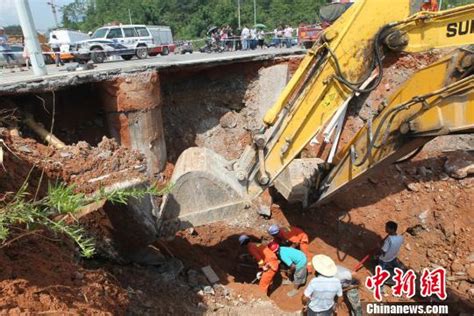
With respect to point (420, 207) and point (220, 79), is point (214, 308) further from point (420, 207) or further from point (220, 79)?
point (220, 79)

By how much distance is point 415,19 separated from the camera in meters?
3.74

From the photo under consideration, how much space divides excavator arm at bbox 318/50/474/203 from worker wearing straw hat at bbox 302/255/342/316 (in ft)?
4.14

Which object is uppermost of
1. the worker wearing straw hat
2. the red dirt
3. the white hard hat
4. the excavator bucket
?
the excavator bucket

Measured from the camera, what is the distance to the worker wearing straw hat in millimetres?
4254

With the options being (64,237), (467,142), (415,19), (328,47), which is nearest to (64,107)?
(64,237)

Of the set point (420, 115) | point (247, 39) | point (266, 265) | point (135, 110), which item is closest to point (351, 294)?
point (266, 265)

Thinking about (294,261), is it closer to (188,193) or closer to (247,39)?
(188,193)

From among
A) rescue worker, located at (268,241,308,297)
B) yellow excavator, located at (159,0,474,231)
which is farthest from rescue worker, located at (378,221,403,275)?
yellow excavator, located at (159,0,474,231)

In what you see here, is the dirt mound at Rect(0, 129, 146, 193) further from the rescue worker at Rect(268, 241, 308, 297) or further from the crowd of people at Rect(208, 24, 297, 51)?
the crowd of people at Rect(208, 24, 297, 51)

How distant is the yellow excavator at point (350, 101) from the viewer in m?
3.77

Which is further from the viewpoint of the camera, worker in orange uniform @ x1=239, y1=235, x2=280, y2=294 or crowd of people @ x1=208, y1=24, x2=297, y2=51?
crowd of people @ x1=208, y1=24, x2=297, y2=51

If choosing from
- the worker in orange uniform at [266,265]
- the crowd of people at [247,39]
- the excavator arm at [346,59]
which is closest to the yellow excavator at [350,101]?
the excavator arm at [346,59]

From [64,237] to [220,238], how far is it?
144 inches

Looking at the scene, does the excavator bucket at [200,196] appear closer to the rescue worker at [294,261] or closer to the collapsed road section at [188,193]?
the collapsed road section at [188,193]
